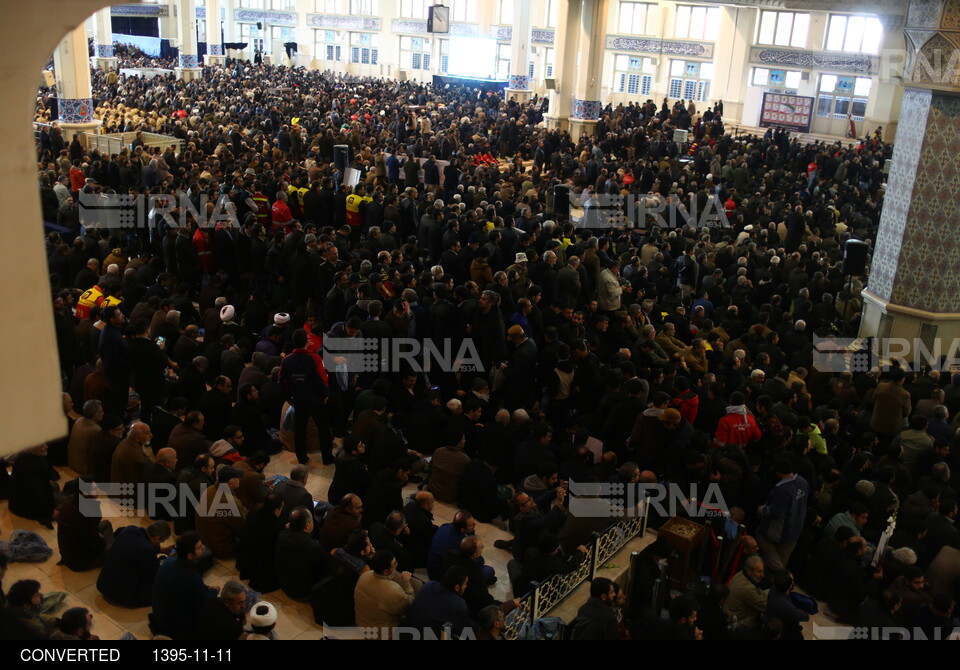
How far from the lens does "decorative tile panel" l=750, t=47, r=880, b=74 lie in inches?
939

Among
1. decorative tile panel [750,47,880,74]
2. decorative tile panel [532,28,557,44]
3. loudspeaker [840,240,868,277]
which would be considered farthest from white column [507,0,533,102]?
loudspeaker [840,240,868,277]

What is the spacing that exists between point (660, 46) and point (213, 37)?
17.7 meters

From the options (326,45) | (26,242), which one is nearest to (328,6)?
(326,45)

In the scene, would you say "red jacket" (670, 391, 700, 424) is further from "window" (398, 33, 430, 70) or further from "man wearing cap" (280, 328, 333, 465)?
"window" (398, 33, 430, 70)

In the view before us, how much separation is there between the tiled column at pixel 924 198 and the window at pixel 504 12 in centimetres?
2684

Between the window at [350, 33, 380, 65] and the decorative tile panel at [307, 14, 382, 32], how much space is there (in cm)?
34

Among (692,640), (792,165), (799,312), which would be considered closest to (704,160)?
(792,165)

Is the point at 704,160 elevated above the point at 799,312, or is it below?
above

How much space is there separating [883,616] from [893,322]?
181 inches

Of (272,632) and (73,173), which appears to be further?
(73,173)

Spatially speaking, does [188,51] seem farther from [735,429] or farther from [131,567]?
[131,567]

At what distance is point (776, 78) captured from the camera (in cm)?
2573

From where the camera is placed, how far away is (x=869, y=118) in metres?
23.8

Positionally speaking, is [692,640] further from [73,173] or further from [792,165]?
[792,165]
